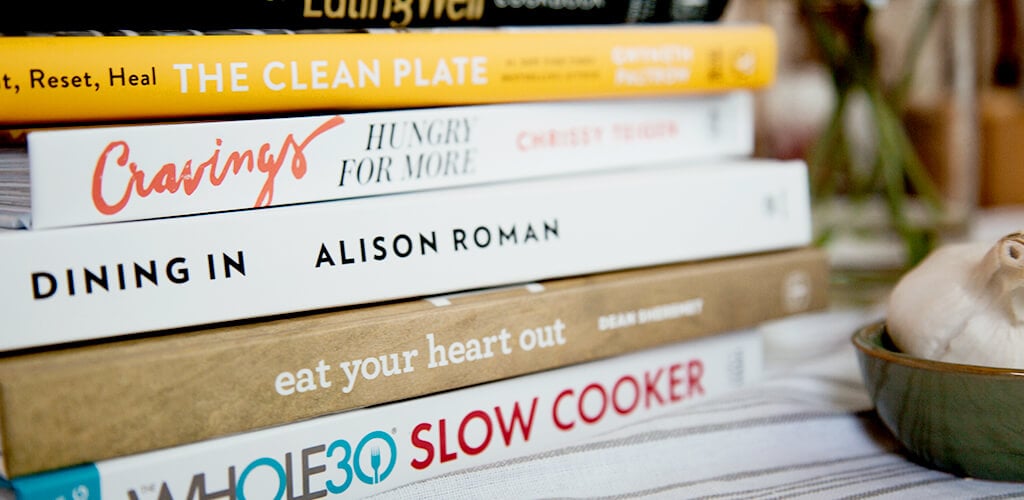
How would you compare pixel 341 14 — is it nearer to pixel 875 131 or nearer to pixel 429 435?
pixel 429 435

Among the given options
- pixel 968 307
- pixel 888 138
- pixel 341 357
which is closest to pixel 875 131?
pixel 888 138

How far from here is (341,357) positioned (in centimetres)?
39

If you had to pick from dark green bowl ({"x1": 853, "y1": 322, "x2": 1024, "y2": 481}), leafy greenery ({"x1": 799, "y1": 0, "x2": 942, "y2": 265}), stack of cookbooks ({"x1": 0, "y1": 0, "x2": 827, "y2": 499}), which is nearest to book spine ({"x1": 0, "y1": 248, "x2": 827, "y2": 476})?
stack of cookbooks ({"x1": 0, "y1": 0, "x2": 827, "y2": 499})

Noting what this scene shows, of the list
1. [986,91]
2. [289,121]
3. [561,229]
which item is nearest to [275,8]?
[289,121]

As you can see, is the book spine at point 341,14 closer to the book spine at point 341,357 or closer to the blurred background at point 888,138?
the book spine at point 341,357

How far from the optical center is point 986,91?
1.15 m

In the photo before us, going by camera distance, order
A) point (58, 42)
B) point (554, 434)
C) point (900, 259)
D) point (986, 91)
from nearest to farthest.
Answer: point (58, 42)
point (554, 434)
point (900, 259)
point (986, 91)

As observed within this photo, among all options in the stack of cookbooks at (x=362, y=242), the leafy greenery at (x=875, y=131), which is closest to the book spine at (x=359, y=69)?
the stack of cookbooks at (x=362, y=242)

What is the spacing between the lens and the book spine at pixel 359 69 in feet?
1.17

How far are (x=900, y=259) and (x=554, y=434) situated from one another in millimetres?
422

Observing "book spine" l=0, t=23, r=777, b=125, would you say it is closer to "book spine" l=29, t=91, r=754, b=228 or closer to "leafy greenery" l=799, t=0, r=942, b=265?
"book spine" l=29, t=91, r=754, b=228

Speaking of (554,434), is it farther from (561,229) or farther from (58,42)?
(58,42)

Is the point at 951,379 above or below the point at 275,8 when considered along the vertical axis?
below

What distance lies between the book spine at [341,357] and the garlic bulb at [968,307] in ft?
0.39
